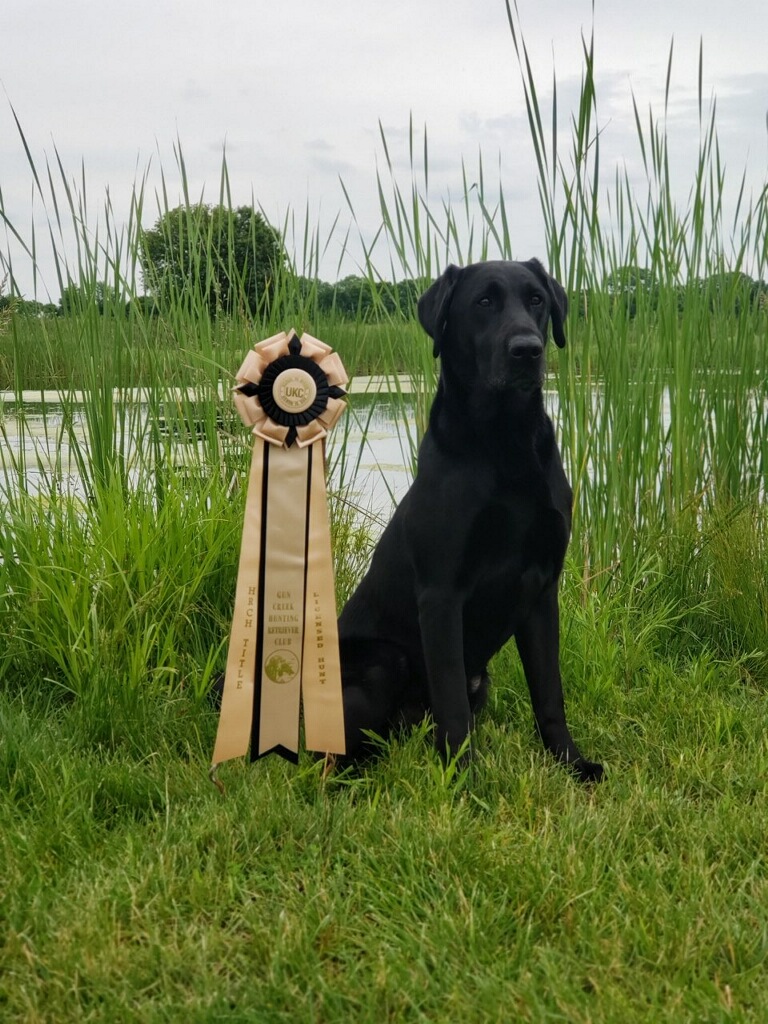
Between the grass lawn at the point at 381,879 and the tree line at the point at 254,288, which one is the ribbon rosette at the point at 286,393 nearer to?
the grass lawn at the point at 381,879

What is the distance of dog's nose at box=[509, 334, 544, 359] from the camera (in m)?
2.12

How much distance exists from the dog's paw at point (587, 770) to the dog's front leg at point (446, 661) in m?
0.39

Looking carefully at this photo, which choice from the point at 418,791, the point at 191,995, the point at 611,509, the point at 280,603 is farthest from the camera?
the point at 611,509

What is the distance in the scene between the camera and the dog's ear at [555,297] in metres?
2.43

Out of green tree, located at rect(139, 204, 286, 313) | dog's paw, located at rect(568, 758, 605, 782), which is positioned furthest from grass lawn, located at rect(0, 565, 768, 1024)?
green tree, located at rect(139, 204, 286, 313)

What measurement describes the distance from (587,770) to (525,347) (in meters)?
1.15

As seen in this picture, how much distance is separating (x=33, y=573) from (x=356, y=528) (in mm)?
1367

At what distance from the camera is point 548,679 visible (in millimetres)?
2490

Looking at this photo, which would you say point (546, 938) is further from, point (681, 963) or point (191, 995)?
point (191, 995)

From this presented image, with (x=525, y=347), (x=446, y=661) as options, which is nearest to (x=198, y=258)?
(x=525, y=347)

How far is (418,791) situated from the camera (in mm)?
2207

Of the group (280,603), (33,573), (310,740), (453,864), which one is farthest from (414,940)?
(33,573)

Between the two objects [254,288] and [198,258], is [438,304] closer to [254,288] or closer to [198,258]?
[198,258]

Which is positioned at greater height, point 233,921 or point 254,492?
point 254,492
